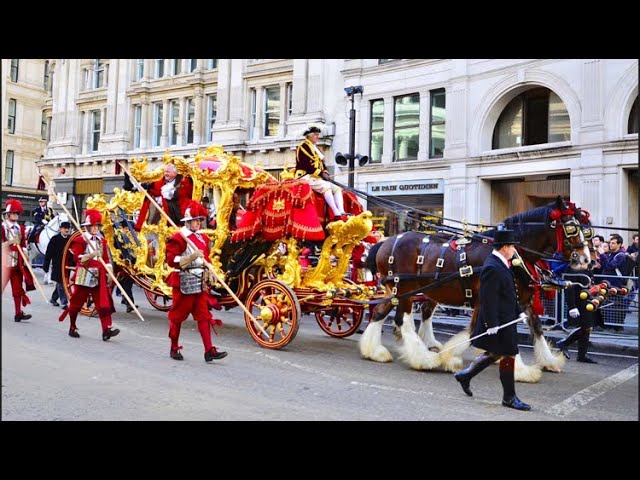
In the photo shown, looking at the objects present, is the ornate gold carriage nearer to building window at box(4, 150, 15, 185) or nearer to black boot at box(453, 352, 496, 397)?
black boot at box(453, 352, 496, 397)

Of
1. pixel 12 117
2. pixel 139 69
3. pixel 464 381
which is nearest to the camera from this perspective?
pixel 464 381

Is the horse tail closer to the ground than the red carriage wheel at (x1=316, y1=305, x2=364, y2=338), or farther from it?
farther from it

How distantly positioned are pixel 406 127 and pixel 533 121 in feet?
14.8

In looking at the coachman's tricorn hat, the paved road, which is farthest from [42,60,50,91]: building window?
the coachman's tricorn hat

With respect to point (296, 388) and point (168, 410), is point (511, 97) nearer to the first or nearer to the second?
point (296, 388)

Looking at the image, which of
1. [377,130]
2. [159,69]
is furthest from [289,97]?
[159,69]

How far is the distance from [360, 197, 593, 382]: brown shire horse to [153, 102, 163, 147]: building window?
952 inches

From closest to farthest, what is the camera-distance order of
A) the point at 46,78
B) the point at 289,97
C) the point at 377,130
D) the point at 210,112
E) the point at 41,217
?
the point at 41,217 → the point at 377,130 → the point at 289,97 → the point at 210,112 → the point at 46,78

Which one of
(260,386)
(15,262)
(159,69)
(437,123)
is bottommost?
(260,386)

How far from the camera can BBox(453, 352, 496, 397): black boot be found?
20.4 ft

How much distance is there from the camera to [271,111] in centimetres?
2736

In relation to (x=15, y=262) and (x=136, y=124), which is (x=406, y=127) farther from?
(x=15, y=262)

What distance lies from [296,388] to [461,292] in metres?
2.43

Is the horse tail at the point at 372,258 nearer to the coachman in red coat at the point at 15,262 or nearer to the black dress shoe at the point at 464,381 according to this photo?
the black dress shoe at the point at 464,381
